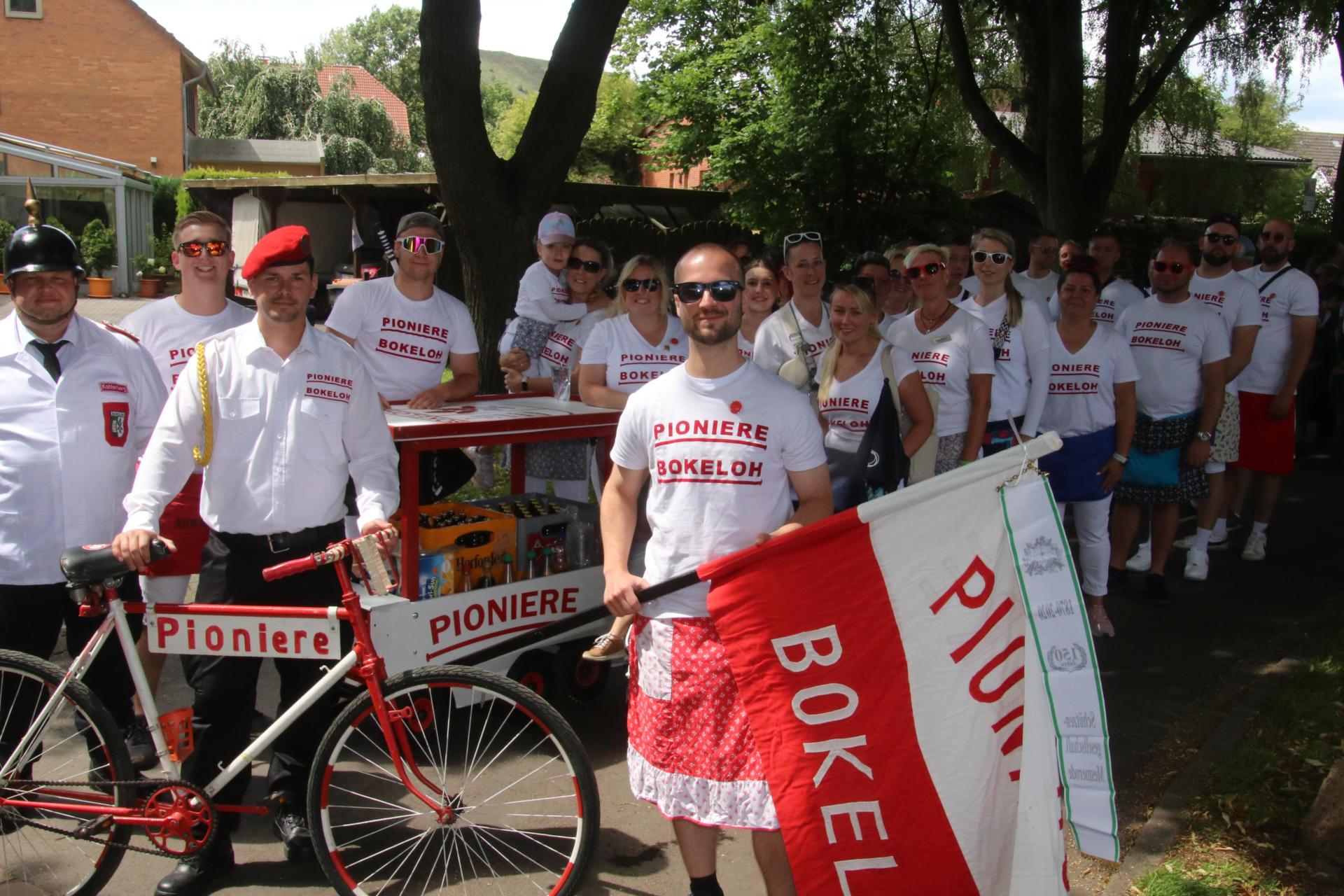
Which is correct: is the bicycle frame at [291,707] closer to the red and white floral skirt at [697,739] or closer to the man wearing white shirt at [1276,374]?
the red and white floral skirt at [697,739]

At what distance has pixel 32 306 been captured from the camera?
12.3ft

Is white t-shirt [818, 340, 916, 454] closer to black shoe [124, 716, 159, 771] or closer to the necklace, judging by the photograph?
the necklace

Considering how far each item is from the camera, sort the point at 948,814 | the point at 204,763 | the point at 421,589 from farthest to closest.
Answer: the point at 421,589, the point at 204,763, the point at 948,814

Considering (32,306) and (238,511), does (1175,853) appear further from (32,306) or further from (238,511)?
(32,306)

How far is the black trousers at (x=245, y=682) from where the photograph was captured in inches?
143

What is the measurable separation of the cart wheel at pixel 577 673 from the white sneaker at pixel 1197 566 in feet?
13.9

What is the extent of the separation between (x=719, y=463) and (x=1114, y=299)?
5.81 metres

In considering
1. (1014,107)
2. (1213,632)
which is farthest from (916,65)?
(1213,632)

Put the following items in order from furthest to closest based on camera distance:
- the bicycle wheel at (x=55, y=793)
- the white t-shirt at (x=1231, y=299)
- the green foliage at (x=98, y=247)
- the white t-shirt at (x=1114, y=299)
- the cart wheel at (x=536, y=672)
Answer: the green foliage at (x=98, y=247), the white t-shirt at (x=1114, y=299), the white t-shirt at (x=1231, y=299), the cart wheel at (x=536, y=672), the bicycle wheel at (x=55, y=793)

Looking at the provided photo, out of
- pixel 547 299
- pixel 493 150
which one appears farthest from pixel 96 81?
pixel 547 299

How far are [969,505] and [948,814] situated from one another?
81 centimetres

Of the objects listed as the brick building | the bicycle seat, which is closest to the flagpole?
the bicycle seat

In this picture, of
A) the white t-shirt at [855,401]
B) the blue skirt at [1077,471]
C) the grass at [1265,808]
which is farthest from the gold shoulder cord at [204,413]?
the blue skirt at [1077,471]

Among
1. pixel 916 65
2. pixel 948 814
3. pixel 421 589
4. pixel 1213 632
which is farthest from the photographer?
pixel 916 65
